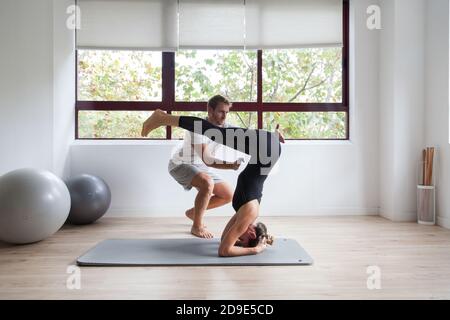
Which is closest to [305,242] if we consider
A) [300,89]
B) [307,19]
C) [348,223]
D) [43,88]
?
[348,223]

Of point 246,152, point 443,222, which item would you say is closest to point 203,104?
point 246,152

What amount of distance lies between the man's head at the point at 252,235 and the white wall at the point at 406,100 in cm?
185

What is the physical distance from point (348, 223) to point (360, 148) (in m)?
0.92

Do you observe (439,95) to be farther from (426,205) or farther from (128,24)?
(128,24)

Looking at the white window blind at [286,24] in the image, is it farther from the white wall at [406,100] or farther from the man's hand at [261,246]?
the man's hand at [261,246]

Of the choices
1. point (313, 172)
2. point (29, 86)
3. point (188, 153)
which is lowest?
point (313, 172)

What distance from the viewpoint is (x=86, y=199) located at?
3432 millimetres

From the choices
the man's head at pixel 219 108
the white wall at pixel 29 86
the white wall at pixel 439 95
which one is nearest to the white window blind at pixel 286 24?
the white wall at pixel 439 95

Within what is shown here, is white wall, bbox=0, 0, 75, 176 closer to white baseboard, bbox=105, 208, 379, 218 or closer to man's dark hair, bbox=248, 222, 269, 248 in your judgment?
white baseboard, bbox=105, 208, 379, 218

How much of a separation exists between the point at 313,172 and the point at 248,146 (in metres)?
1.99

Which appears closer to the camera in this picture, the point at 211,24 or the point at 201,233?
the point at 201,233

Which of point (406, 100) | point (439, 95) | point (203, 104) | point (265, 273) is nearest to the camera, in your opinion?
point (265, 273)

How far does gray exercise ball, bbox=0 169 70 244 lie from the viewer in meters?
2.63

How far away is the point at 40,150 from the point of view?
12.0 ft
